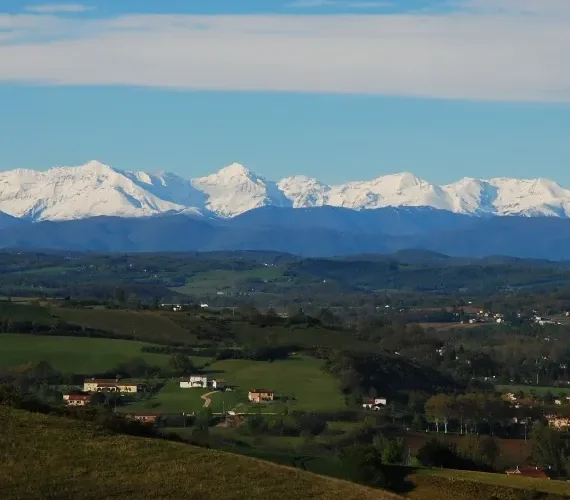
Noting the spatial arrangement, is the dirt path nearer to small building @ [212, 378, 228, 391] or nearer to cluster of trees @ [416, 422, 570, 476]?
small building @ [212, 378, 228, 391]

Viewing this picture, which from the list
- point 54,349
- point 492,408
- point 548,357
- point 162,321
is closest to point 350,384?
point 492,408

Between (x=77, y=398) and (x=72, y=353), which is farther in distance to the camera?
(x=72, y=353)

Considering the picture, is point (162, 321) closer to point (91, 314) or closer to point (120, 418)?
point (91, 314)

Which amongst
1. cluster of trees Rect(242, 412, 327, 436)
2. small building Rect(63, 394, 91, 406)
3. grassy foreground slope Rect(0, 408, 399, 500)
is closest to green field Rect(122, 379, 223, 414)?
small building Rect(63, 394, 91, 406)

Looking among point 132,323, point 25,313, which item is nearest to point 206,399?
point 25,313

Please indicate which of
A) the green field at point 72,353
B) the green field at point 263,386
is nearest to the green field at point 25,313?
the green field at point 72,353

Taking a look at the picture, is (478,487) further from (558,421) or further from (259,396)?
(558,421)
